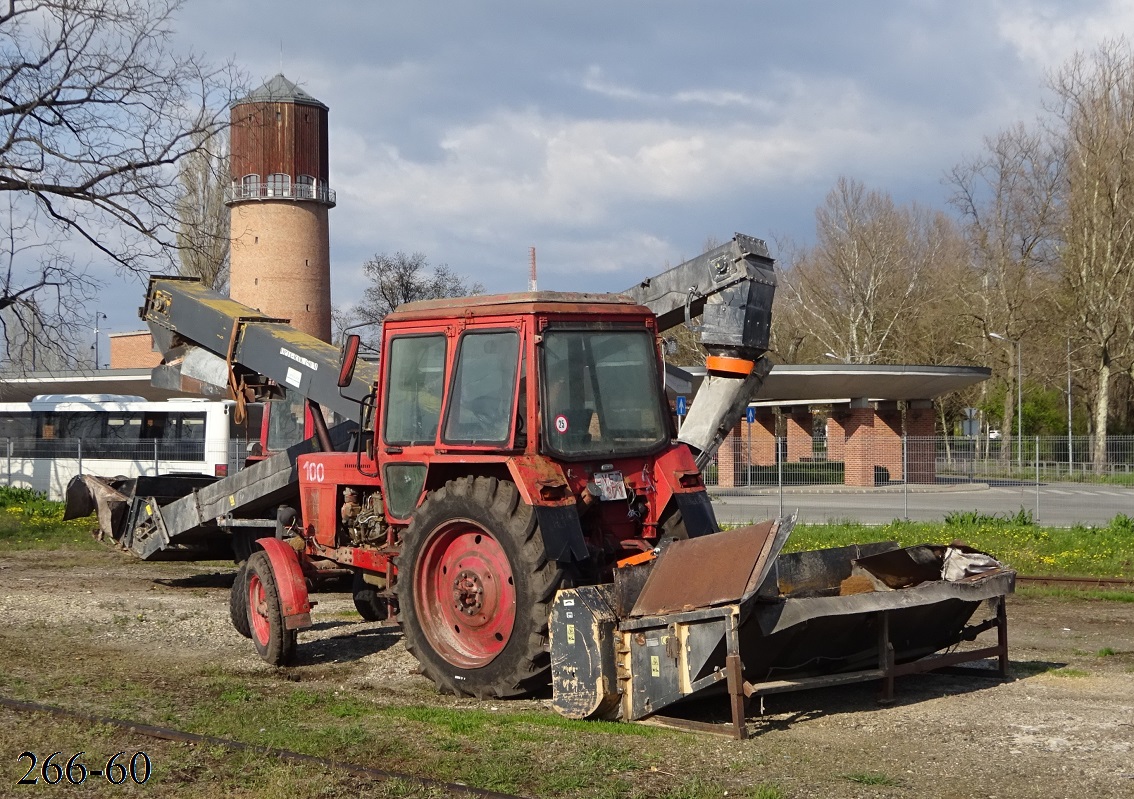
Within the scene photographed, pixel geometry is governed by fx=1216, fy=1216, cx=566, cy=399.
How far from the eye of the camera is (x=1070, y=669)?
902 cm

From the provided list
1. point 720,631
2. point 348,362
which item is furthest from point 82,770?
point 348,362

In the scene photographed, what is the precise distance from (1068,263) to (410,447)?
4400cm

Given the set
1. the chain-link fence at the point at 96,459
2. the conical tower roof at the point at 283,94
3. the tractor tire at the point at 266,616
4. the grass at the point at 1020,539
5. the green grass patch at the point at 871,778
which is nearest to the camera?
the green grass patch at the point at 871,778

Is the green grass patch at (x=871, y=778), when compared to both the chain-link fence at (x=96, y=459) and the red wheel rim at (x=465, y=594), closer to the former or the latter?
the red wheel rim at (x=465, y=594)

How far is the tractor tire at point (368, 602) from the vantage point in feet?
38.0

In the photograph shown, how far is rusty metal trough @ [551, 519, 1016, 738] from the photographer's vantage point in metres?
6.86

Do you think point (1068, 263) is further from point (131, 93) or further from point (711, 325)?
point (711, 325)

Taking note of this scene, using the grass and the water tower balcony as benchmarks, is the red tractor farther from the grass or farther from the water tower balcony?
the water tower balcony

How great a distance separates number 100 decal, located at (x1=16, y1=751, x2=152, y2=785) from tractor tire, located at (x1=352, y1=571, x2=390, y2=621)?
16.1 ft

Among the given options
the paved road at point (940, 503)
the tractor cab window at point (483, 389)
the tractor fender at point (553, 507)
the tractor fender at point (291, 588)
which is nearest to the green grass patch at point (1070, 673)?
the tractor fender at point (553, 507)

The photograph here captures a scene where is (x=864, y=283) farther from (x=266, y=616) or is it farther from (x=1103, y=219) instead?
(x=266, y=616)

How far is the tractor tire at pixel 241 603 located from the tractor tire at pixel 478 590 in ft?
7.46

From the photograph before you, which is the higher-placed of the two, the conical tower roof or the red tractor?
the conical tower roof

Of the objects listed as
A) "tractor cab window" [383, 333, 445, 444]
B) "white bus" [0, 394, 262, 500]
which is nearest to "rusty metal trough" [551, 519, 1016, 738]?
"tractor cab window" [383, 333, 445, 444]
